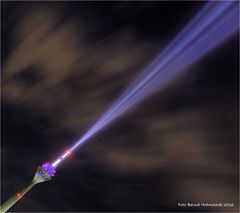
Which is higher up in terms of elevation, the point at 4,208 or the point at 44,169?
the point at 44,169

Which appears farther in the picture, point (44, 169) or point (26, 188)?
point (26, 188)

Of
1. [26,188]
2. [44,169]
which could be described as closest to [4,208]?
[26,188]

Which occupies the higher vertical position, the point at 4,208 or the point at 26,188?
the point at 26,188

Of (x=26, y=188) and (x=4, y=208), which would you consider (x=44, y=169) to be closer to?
(x=26, y=188)

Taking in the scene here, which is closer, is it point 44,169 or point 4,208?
point 44,169
